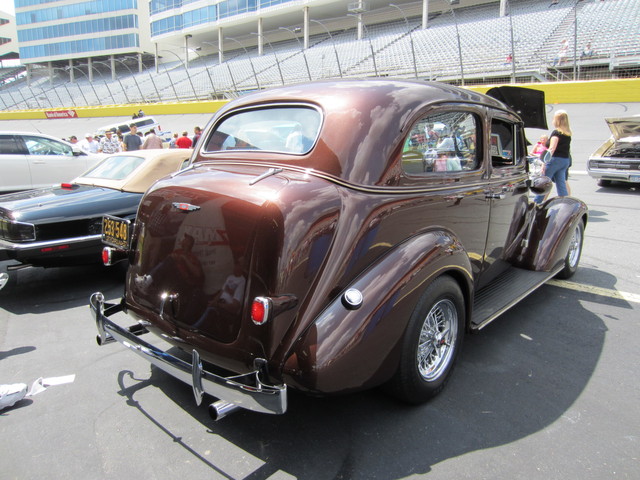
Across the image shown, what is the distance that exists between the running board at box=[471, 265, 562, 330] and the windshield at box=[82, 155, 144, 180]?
444cm

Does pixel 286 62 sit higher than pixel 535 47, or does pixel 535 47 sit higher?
pixel 286 62

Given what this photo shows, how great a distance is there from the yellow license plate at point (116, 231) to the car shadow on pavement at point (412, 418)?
972mm

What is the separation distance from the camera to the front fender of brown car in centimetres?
215

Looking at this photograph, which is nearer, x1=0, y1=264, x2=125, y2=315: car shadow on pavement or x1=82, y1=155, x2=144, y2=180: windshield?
x1=0, y1=264, x2=125, y2=315: car shadow on pavement

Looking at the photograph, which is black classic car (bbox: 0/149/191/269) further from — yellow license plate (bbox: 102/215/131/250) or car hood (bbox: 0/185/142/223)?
yellow license plate (bbox: 102/215/131/250)

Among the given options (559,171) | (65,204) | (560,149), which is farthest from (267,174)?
(559,171)

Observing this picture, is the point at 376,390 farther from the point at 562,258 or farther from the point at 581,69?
the point at 581,69

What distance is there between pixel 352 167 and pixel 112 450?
80.0 inches

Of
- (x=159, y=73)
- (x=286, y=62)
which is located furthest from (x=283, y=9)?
(x=159, y=73)

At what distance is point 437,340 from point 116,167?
4836 mm

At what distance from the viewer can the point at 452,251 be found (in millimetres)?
2756

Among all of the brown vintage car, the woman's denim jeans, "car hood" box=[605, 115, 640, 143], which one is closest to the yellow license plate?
the brown vintage car

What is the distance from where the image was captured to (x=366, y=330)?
2229 millimetres

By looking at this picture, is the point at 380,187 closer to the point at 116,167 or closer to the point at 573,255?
the point at 573,255
